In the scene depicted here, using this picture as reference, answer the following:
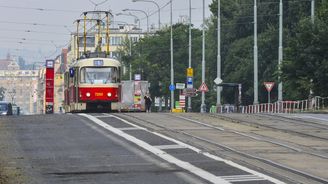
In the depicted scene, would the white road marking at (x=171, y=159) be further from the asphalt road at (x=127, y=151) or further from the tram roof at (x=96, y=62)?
the tram roof at (x=96, y=62)

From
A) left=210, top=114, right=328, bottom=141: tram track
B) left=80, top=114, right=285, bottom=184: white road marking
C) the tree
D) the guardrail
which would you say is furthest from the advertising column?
left=80, top=114, right=285, bottom=184: white road marking

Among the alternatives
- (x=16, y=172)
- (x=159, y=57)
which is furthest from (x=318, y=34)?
(x=159, y=57)

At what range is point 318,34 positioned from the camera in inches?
2158

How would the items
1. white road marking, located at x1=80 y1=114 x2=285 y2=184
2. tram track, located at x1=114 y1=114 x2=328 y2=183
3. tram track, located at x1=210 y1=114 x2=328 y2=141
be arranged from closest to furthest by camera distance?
1. white road marking, located at x1=80 y1=114 x2=285 y2=184
2. tram track, located at x1=114 y1=114 x2=328 y2=183
3. tram track, located at x1=210 y1=114 x2=328 y2=141

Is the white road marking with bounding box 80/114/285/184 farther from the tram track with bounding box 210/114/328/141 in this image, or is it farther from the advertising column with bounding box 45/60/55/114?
the advertising column with bounding box 45/60/55/114

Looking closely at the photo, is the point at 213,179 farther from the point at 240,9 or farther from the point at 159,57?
the point at 159,57

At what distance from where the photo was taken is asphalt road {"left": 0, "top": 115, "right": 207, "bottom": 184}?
1656 cm

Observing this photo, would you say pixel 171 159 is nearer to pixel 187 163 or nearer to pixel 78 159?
pixel 187 163

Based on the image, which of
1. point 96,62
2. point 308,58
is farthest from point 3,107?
point 308,58

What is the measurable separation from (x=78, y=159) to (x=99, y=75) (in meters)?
29.5

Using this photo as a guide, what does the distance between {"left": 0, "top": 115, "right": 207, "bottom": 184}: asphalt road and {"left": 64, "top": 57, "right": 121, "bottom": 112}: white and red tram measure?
1890 cm

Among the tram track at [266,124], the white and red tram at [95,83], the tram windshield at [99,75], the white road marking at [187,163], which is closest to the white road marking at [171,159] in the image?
the white road marking at [187,163]

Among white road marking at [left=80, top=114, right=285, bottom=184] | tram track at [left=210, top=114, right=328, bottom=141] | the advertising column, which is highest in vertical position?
the advertising column

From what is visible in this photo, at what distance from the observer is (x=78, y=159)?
20016 millimetres
